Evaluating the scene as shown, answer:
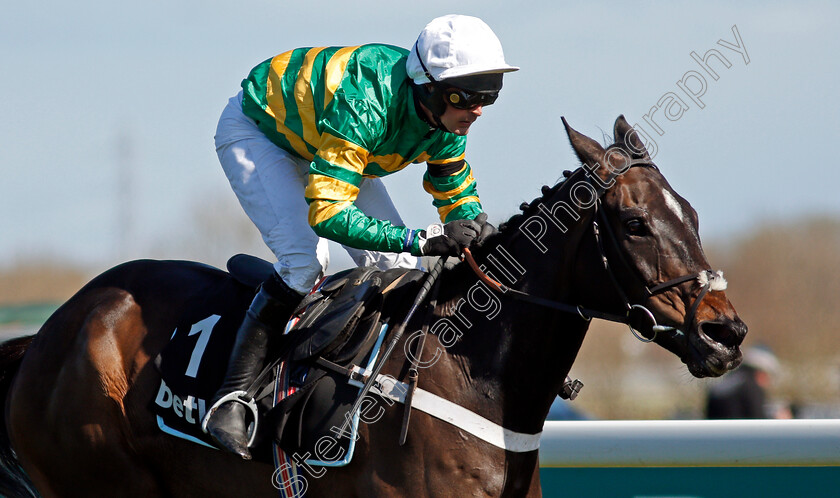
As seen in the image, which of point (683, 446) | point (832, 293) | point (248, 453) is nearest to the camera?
point (248, 453)

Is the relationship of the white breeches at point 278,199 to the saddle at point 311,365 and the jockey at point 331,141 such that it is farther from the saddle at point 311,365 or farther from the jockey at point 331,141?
the saddle at point 311,365

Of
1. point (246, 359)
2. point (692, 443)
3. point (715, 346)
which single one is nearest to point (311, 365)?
point (246, 359)

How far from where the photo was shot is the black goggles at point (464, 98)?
3574mm

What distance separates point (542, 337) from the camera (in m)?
3.40

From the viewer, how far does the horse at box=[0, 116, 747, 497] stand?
318 cm

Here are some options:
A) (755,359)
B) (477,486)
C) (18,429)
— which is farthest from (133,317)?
(755,359)

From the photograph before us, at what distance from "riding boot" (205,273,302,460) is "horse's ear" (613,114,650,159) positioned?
1.31 m

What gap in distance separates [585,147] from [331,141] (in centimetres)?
89

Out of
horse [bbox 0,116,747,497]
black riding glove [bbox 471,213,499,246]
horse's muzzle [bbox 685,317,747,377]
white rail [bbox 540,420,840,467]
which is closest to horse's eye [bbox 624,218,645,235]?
horse [bbox 0,116,747,497]

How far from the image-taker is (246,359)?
3588mm

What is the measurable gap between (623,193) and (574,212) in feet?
0.64

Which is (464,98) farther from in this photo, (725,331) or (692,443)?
(692,443)

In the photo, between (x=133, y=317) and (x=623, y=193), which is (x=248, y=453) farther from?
(x=623, y=193)

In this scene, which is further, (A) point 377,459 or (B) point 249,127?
(B) point 249,127
